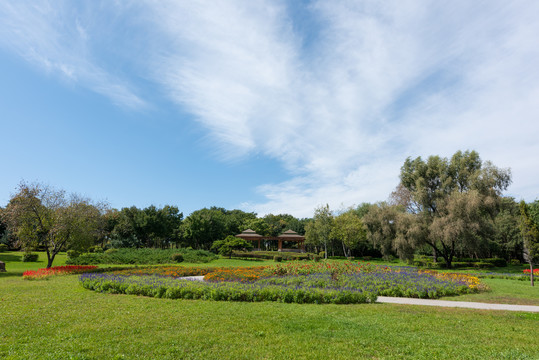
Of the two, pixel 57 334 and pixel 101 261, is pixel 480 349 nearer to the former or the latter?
pixel 57 334

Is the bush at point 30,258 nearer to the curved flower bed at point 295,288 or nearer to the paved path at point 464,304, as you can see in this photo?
the curved flower bed at point 295,288

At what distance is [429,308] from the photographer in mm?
8242

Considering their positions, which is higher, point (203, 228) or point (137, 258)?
point (203, 228)

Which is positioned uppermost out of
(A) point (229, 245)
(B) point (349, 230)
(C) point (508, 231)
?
(B) point (349, 230)

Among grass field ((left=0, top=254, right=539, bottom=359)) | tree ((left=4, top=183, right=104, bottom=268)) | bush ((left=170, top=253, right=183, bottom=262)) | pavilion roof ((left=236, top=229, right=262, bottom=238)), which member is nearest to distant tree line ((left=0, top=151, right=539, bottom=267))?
tree ((left=4, top=183, right=104, bottom=268))

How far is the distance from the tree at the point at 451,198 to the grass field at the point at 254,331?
18.3 meters

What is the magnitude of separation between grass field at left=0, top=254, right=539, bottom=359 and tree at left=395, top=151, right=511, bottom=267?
1831 centimetres

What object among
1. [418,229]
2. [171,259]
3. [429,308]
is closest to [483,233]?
[418,229]

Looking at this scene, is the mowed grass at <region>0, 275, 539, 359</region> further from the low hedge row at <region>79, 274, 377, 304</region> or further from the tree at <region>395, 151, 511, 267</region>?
the tree at <region>395, 151, 511, 267</region>

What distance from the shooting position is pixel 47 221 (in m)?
18.2

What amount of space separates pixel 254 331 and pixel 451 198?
Result: 2523cm

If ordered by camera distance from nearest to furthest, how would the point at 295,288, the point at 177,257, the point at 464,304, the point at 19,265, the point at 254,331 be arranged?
the point at 254,331 → the point at 464,304 → the point at 295,288 → the point at 19,265 → the point at 177,257

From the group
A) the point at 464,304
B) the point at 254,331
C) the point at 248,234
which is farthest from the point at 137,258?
the point at 464,304

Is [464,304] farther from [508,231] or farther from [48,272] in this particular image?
[508,231]
